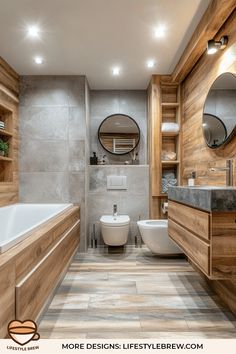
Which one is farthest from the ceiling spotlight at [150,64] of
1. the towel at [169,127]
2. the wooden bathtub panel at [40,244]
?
the wooden bathtub panel at [40,244]

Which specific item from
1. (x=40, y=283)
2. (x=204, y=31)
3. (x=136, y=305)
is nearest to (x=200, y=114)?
(x=204, y=31)

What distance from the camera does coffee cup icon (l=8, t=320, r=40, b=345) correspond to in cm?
110

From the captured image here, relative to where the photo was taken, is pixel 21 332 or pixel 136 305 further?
pixel 136 305

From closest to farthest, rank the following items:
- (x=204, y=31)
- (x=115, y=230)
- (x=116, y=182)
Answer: (x=204, y=31) < (x=115, y=230) < (x=116, y=182)

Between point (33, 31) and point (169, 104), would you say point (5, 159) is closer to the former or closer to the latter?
point (33, 31)

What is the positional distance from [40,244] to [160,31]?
217cm

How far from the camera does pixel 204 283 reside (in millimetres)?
2328

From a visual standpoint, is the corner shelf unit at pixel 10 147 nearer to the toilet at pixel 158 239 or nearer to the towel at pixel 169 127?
the toilet at pixel 158 239

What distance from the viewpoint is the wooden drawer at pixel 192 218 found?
1438mm

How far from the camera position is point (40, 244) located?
157 centimetres

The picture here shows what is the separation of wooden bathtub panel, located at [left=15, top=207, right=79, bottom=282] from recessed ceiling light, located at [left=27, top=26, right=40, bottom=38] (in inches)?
70.5

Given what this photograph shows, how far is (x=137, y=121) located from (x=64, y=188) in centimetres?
157

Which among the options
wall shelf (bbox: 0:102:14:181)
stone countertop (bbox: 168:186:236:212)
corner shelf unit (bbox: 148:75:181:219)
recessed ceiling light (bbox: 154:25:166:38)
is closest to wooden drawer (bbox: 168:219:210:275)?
stone countertop (bbox: 168:186:236:212)

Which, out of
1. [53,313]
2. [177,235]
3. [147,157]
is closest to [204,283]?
[177,235]
